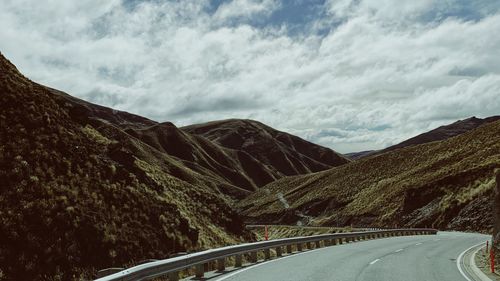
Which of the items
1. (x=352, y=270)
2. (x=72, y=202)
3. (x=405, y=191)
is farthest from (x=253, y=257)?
(x=405, y=191)

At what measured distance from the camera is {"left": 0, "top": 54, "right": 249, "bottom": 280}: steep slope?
16109 millimetres

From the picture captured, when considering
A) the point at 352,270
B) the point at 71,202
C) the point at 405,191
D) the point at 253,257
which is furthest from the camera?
the point at 405,191

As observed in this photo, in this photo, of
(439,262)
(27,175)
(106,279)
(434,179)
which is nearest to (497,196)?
(439,262)

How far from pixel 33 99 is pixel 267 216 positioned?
282 ft

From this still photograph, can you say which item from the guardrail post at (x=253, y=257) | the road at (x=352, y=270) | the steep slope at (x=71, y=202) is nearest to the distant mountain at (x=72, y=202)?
the steep slope at (x=71, y=202)

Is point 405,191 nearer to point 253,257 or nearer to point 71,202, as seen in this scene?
point 253,257

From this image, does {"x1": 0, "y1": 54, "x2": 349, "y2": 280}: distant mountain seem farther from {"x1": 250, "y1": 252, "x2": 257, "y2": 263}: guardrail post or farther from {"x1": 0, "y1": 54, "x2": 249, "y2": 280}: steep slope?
{"x1": 250, "y1": 252, "x2": 257, "y2": 263}: guardrail post

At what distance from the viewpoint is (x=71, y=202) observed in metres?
20.0

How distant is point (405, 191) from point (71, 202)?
67741mm

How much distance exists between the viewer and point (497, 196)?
1944 centimetres

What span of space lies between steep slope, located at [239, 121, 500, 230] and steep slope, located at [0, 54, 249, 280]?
39934mm

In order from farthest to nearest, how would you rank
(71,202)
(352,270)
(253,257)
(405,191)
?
(405,191)
(71,202)
(253,257)
(352,270)

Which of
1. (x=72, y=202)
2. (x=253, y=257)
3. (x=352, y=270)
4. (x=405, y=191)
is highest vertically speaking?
(x=72, y=202)

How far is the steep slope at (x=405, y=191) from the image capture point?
64.1 metres
